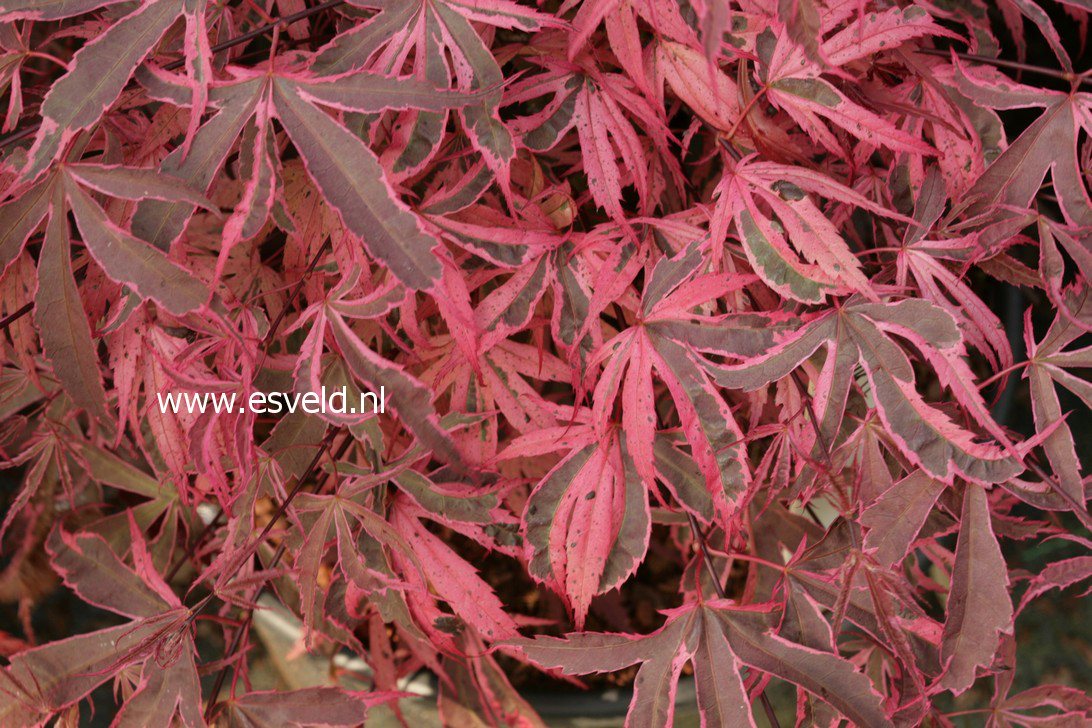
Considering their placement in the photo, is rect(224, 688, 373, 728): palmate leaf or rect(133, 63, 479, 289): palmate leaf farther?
rect(224, 688, 373, 728): palmate leaf

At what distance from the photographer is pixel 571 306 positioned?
42 centimetres

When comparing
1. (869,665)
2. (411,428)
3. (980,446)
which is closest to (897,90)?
(980,446)

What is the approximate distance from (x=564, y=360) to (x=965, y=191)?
0.23 m

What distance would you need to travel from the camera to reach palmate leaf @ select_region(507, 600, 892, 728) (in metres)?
0.39

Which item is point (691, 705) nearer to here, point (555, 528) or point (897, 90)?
point (555, 528)

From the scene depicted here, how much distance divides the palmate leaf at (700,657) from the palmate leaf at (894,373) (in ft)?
0.35

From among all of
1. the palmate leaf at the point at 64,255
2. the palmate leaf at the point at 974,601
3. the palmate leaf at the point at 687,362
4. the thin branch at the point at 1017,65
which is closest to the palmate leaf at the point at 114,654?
the palmate leaf at the point at 64,255

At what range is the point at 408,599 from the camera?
0.48 m

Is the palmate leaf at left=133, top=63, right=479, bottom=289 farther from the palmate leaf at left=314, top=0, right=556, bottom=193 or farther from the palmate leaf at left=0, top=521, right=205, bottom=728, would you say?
the palmate leaf at left=0, top=521, right=205, bottom=728

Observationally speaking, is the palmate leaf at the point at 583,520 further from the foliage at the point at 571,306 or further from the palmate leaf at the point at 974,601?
the palmate leaf at the point at 974,601

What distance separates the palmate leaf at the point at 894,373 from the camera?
1.16 ft

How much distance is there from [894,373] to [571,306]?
160 millimetres

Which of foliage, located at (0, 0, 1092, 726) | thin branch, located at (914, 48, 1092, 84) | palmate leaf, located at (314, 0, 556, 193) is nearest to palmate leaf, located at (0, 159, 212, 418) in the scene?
foliage, located at (0, 0, 1092, 726)

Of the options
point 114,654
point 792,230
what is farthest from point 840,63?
point 114,654
